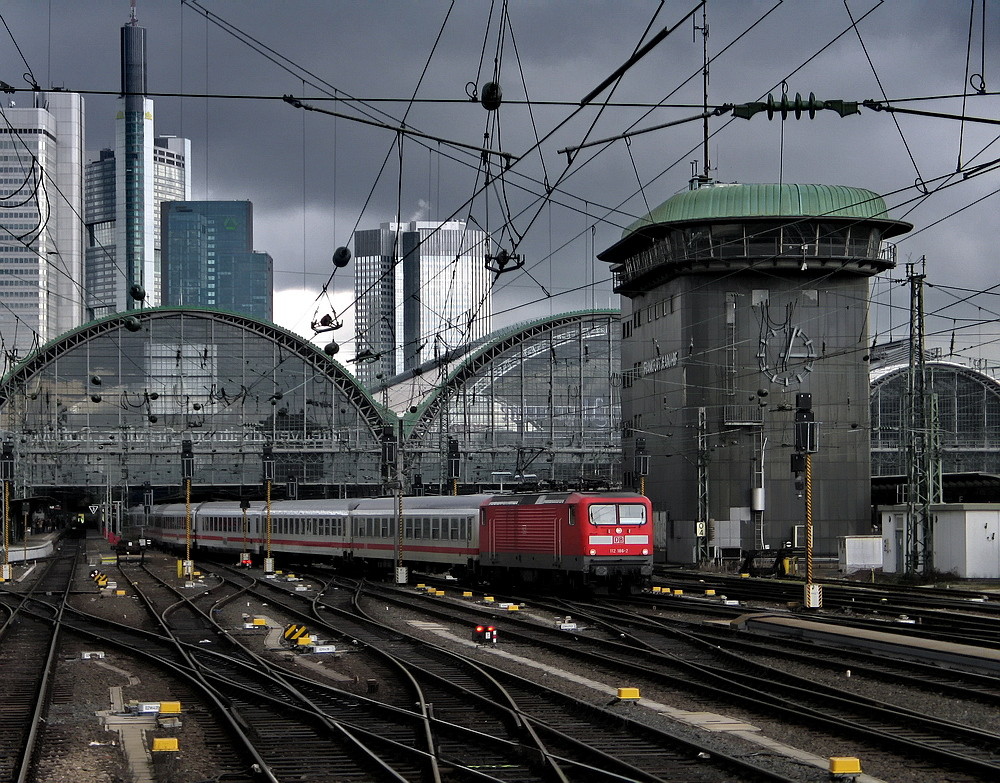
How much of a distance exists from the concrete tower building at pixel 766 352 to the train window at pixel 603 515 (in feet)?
99.7

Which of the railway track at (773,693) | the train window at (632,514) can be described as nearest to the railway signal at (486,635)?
the railway track at (773,693)

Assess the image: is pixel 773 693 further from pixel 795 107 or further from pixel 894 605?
pixel 894 605

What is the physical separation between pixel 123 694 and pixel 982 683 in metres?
13.0

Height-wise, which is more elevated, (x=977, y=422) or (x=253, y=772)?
(x=977, y=422)

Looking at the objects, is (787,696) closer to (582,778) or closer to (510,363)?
(582,778)

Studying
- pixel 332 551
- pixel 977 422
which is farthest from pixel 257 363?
pixel 977 422

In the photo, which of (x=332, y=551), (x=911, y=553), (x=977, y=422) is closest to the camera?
(x=911, y=553)

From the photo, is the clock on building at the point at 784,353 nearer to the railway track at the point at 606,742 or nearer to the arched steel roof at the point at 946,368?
the arched steel roof at the point at 946,368

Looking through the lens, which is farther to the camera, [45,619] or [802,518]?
[802,518]

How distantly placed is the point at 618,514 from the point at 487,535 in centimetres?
647

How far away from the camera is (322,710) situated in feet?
59.2

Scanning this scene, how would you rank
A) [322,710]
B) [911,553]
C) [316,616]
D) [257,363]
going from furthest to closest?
1. [257,363]
2. [911,553]
3. [316,616]
4. [322,710]

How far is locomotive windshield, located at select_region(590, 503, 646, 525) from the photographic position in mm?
37188

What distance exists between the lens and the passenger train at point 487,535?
37.5 m
